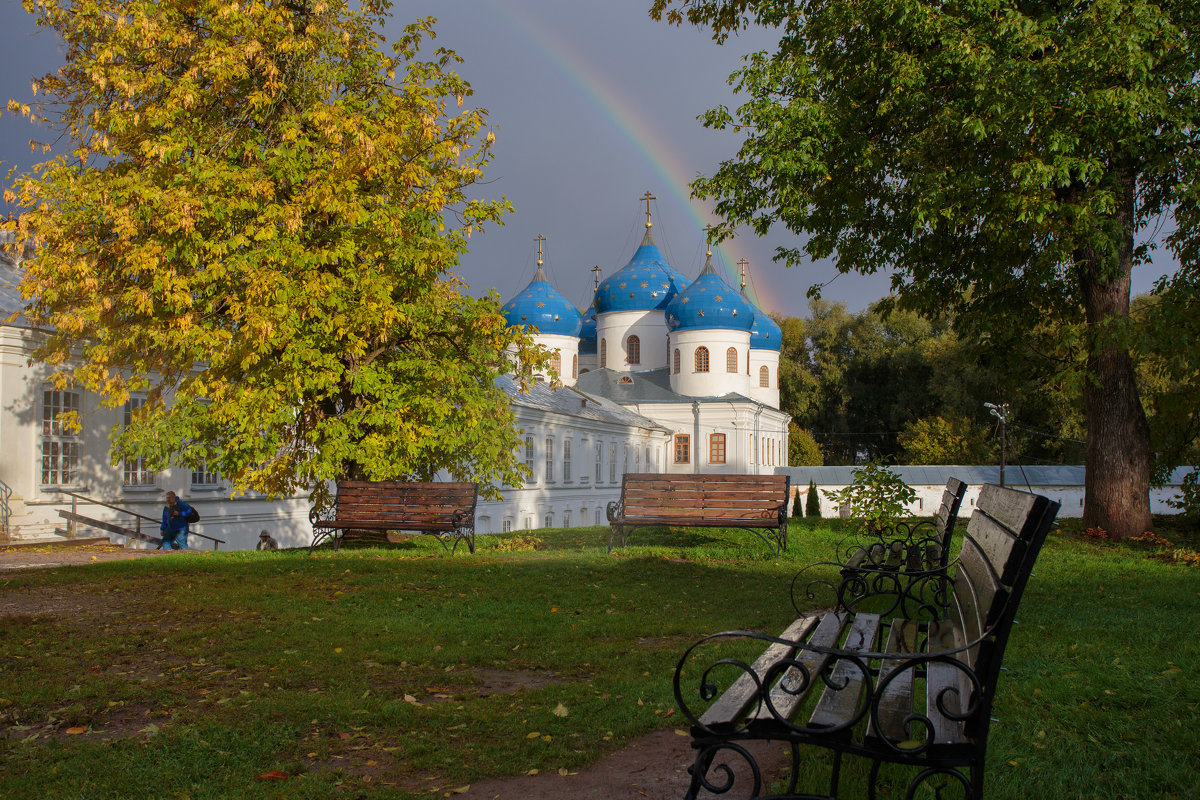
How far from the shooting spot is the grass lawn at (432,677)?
3.92 m

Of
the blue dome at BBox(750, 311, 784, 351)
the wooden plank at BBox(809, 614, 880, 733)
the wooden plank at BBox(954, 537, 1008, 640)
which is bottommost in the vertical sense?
the wooden plank at BBox(809, 614, 880, 733)

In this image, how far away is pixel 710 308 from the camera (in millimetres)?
51219

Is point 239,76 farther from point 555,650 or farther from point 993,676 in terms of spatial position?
point 993,676

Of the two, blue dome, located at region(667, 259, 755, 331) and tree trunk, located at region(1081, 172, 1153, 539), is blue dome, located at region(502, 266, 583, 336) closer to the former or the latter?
blue dome, located at region(667, 259, 755, 331)

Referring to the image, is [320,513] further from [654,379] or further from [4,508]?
[654,379]

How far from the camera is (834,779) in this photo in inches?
130

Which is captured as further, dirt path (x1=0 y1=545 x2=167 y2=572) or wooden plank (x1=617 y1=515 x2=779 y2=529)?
dirt path (x1=0 y1=545 x2=167 y2=572)

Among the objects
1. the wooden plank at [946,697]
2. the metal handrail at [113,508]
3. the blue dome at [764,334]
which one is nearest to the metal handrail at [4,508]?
the metal handrail at [113,508]

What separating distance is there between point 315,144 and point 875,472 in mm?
8965

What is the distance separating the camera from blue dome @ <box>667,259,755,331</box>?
168 feet

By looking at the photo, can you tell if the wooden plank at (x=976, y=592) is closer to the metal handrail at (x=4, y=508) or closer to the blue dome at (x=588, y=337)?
the metal handrail at (x=4, y=508)

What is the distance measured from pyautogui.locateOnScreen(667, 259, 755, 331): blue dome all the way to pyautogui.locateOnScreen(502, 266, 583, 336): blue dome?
571cm

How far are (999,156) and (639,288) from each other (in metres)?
44.2

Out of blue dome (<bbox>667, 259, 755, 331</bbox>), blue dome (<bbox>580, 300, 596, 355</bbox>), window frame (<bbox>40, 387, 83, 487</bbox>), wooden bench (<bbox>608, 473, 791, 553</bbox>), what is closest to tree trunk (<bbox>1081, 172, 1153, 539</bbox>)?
wooden bench (<bbox>608, 473, 791, 553</bbox>)
